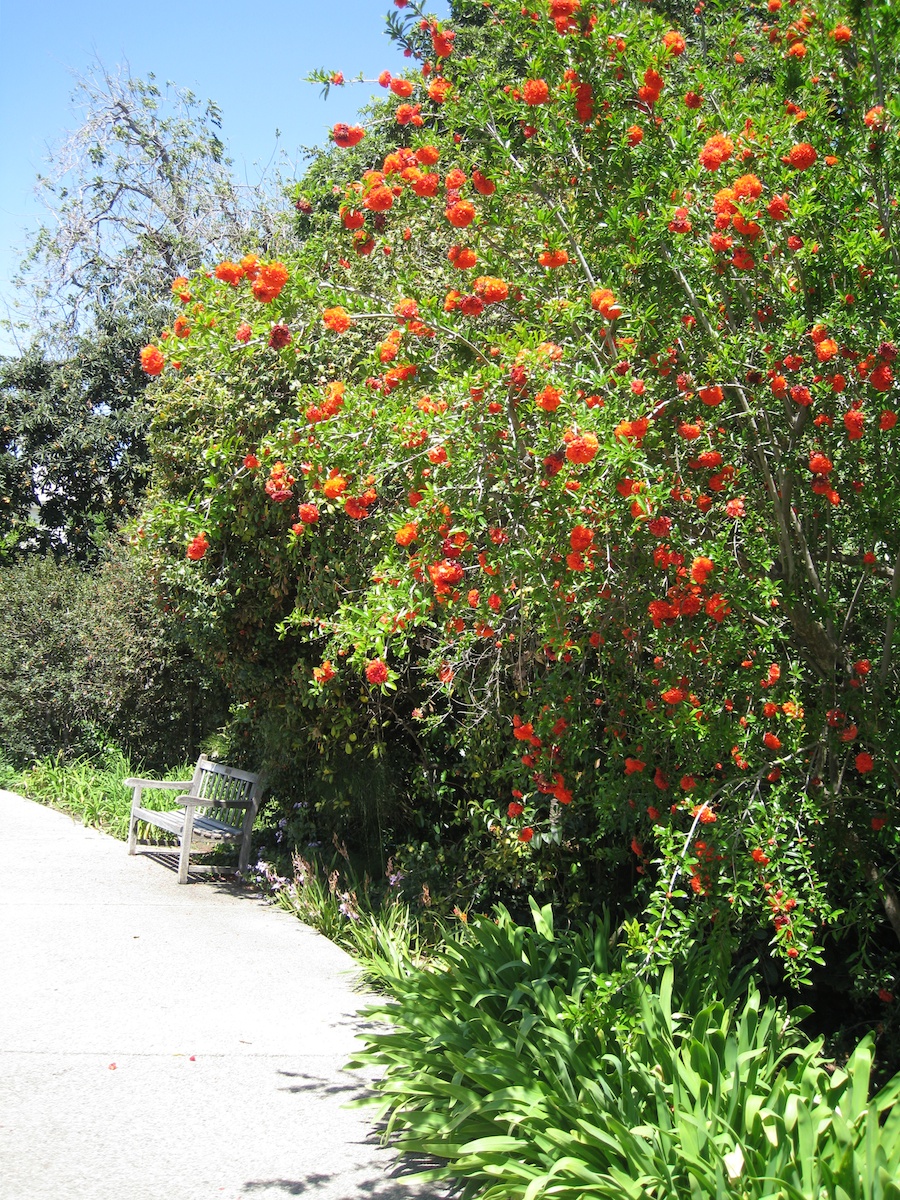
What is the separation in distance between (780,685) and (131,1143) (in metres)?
2.75

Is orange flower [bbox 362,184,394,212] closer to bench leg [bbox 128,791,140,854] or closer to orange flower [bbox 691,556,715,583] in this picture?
orange flower [bbox 691,556,715,583]

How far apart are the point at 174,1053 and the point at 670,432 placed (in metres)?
3.23

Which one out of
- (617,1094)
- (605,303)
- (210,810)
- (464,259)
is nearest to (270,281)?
(464,259)

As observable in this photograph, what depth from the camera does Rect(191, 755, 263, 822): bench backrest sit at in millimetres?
7500

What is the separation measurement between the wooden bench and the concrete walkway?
1.98 feet

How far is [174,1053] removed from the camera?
13.5 ft

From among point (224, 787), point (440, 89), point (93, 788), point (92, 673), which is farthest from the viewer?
point (92, 673)

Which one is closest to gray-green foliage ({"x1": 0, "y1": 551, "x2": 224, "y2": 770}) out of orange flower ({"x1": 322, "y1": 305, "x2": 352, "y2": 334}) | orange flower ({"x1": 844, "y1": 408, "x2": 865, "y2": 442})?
orange flower ({"x1": 322, "y1": 305, "x2": 352, "y2": 334})

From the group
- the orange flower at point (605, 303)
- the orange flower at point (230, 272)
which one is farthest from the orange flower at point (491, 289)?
the orange flower at point (230, 272)

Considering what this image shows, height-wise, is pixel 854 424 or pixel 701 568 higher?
pixel 854 424

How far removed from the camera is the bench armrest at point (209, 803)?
7.22 meters

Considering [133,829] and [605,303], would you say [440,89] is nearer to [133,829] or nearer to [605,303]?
[605,303]

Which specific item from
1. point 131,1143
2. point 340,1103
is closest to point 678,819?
point 340,1103

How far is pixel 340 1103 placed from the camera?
379 centimetres
